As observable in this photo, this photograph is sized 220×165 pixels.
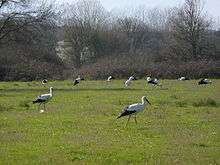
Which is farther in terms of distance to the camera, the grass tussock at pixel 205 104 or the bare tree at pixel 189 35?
the bare tree at pixel 189 35

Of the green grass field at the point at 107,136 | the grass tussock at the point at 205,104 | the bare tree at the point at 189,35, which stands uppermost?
the bare tree at the point at 189,35

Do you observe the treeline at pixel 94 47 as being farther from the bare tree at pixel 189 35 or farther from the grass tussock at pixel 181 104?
the grass tussock at pixel 181 104

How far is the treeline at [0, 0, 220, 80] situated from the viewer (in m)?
51.4

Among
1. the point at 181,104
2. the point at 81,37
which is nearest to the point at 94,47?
the point at 81,37

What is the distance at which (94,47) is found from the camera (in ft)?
309

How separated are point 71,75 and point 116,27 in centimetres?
3506

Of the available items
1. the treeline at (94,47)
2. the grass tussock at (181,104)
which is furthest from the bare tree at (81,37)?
the grass tussock at (181,104)

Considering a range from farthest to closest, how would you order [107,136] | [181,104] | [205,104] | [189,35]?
[189,35] < [181,104] < [205,104] < [107,136]

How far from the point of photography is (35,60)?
75125 millimetres

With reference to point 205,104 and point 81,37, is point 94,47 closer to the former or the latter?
point 81,37

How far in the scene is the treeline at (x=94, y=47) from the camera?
5144 centimetres

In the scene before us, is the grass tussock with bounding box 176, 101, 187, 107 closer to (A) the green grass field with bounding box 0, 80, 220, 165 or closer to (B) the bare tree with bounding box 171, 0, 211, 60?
(A) the green grass field with bounding box 0, 80, 220, 165

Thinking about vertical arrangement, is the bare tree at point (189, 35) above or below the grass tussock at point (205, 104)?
above

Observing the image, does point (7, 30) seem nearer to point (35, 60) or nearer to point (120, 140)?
point (35, 60)
